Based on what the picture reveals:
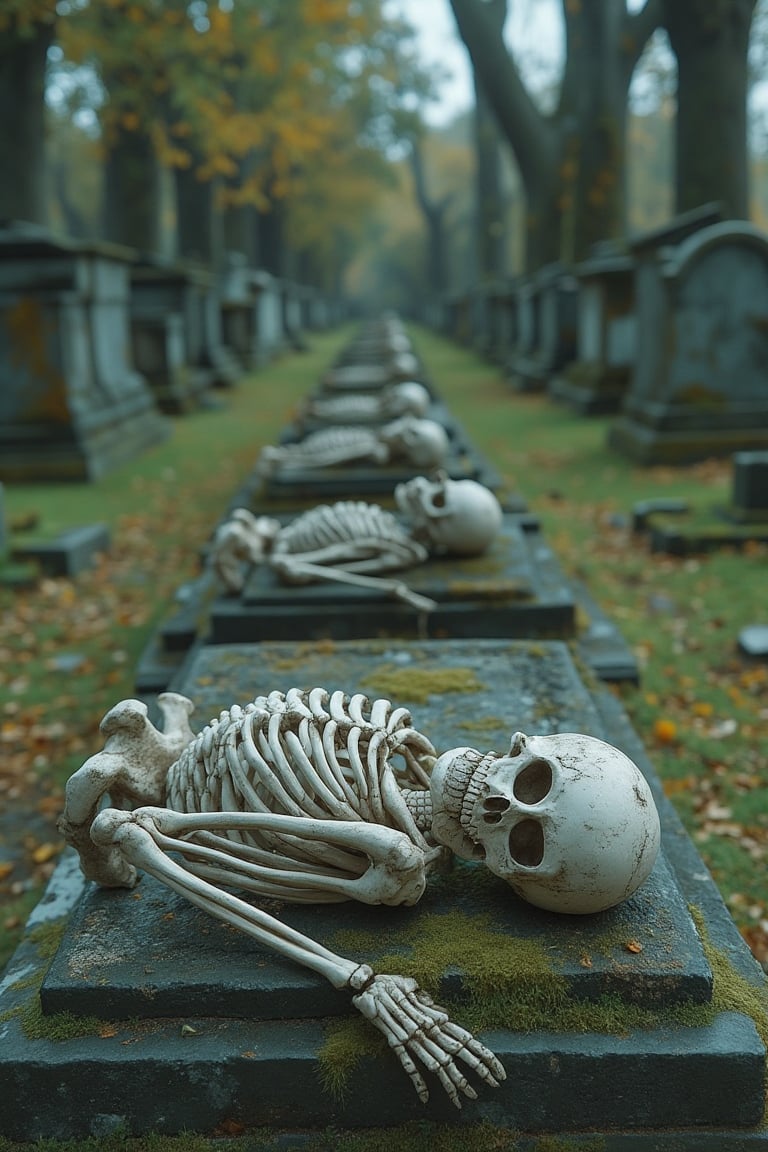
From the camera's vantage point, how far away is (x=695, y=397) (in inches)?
468

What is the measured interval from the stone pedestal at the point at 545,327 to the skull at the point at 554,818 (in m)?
17.1

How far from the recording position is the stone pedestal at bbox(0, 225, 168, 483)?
11.6 metres

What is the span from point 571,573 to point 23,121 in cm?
985

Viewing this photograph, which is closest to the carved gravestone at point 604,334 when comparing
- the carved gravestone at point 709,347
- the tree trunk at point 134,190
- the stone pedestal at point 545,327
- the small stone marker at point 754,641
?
the stone pedestal at point 545,327

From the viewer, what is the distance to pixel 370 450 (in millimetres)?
8383

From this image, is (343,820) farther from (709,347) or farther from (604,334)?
(604,334)

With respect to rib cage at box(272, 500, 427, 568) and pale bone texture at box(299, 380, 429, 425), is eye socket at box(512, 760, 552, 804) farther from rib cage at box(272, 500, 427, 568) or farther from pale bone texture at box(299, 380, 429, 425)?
pale bone texture at box(299, 380, 429, 425)

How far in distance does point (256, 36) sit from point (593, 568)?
13.1 meters

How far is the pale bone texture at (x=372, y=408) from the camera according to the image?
33.4 ft

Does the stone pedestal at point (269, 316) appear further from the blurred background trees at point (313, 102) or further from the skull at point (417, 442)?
the skull at point (417, 442)

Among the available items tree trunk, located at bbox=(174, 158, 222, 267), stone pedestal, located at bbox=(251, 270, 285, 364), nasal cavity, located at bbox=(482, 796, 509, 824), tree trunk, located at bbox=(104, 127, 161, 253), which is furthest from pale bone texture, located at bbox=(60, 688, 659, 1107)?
stone pedestal, located at bbox=(251, 270, 285, 364)

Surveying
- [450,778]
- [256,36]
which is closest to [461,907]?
[450,778]

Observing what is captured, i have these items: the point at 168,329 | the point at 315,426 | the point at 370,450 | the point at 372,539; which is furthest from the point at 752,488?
the point at 168,329

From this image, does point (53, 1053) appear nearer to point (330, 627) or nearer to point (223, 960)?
point (223, 960)
